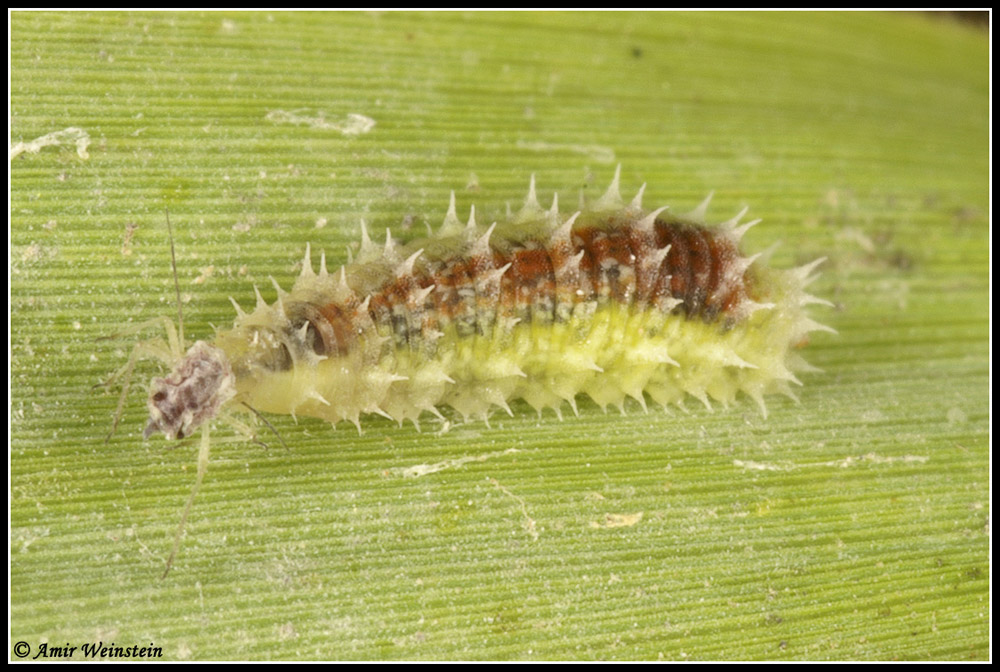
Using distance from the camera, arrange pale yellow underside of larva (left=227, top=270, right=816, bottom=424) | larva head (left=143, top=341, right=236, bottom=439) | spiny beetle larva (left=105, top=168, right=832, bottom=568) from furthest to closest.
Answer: pale yellow underside of larva (left=227, top=270, right=816, bottom=424) < spiny beetle larva (left=105, top=168, right=832, bottom=568) < larva head (left=143, top=341, right=236, bottom=439)

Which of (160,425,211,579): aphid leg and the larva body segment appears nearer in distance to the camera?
(160,425,211,579): aphid leg

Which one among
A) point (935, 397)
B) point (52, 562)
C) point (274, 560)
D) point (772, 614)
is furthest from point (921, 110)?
point (52, 562)

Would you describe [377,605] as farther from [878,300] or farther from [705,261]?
[878,300]

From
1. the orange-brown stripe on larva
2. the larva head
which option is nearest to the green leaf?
the larva head

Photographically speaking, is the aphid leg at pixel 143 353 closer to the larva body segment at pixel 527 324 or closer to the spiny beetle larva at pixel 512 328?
the spiny beetle larva at pixel 512 328

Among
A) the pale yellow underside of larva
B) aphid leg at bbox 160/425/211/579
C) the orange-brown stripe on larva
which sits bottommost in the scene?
aphid leg at bbox 160/425/211/579

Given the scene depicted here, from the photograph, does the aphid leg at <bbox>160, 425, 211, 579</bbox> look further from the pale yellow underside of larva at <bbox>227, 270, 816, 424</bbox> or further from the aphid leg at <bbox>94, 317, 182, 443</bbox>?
the aphid leg at <bbox>94, 317, 182, 443</bbox>
